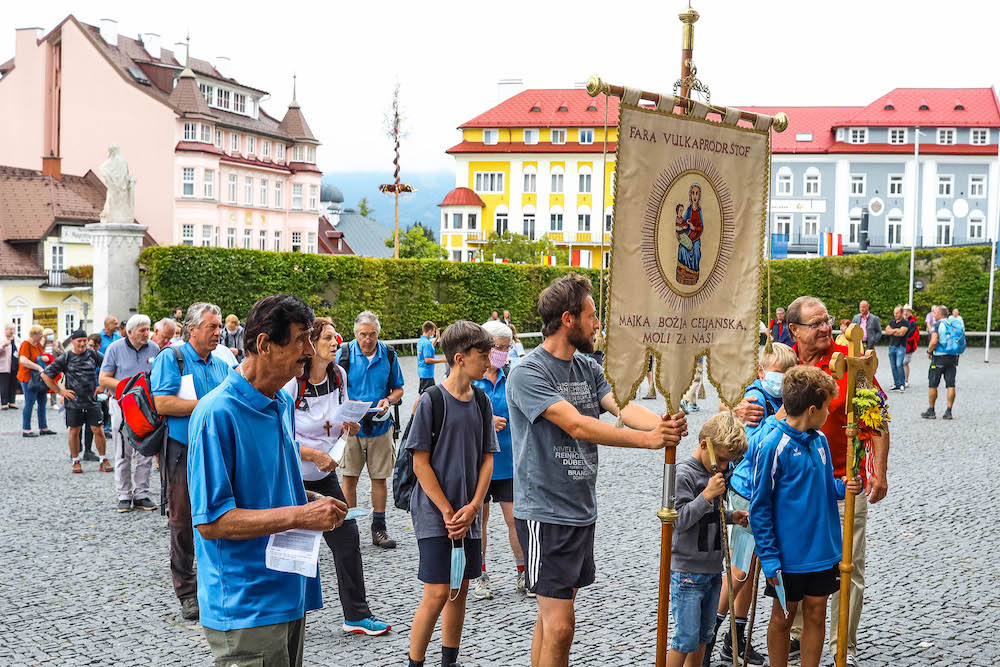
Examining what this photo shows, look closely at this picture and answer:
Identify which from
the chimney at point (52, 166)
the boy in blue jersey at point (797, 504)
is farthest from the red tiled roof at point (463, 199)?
the boy in blue jersey at point (797, 504)

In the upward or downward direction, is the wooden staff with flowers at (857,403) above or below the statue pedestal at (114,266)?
below

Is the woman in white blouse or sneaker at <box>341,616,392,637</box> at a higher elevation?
the woman in white blouse

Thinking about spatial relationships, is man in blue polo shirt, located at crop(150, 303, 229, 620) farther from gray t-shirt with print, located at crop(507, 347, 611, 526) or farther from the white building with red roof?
the white building with red roof

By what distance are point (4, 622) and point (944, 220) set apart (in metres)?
74.9

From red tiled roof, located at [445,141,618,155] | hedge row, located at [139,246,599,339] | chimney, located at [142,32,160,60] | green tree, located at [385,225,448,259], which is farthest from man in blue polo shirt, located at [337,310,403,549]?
red tiled roof, located at [445,141,618,155]

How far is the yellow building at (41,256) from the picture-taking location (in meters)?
44.4

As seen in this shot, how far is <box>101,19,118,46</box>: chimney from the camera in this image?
59.8 meters


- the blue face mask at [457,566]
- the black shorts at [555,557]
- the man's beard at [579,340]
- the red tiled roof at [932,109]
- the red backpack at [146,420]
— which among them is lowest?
the blue face mask at [457,566]

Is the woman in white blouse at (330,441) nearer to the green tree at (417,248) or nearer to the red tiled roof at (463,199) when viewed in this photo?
the green tree at (417,248)

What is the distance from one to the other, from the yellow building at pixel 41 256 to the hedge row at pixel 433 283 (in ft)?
56.5

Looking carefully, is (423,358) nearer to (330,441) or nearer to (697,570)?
(330,441)

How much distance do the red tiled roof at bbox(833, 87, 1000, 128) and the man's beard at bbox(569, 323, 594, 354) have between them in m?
72.0

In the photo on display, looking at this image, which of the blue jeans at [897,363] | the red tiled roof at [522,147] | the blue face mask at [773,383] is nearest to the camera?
the blue face mask at [773,383]

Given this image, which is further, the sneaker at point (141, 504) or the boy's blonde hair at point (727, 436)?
the sneaker at point (141, 504)
